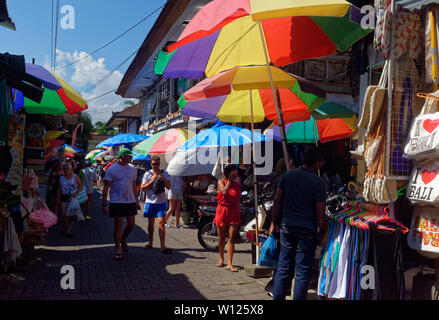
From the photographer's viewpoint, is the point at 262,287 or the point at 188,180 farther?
the point at 188,180

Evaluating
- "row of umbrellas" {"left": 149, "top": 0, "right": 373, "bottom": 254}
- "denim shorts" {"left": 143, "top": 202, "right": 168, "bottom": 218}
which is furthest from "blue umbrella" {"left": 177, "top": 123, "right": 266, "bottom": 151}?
"row of umbrellas" {"left": 149, "top": 0, "right": 373, "bottom": 254}

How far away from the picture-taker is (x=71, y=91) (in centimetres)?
745

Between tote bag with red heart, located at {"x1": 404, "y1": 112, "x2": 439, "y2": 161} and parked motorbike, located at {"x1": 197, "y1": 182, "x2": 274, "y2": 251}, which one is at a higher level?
tote bag with red heart, located at {"x1": 404, "y1": 112, "x2": 439, "y2": 161}

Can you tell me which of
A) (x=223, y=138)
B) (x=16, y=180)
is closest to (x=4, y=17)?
(x=16, y=180)

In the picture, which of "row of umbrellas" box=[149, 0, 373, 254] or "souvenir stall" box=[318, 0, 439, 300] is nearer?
"souvenir stall" box=[318, 0, 439, 300]

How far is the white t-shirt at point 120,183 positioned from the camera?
6.87 m

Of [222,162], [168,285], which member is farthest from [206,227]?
[168,285]

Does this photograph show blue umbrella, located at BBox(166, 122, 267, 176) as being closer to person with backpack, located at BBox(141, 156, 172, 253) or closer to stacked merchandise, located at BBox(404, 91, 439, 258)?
person with backpack, located at BBox(141, 156, 172, 253)

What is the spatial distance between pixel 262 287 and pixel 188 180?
25.2 feet

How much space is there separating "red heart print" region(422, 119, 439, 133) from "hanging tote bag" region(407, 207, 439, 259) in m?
0.71

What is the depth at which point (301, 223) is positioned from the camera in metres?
4.10

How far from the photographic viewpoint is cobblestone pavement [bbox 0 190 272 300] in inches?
196

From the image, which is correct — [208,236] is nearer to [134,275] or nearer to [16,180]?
[134,275]
